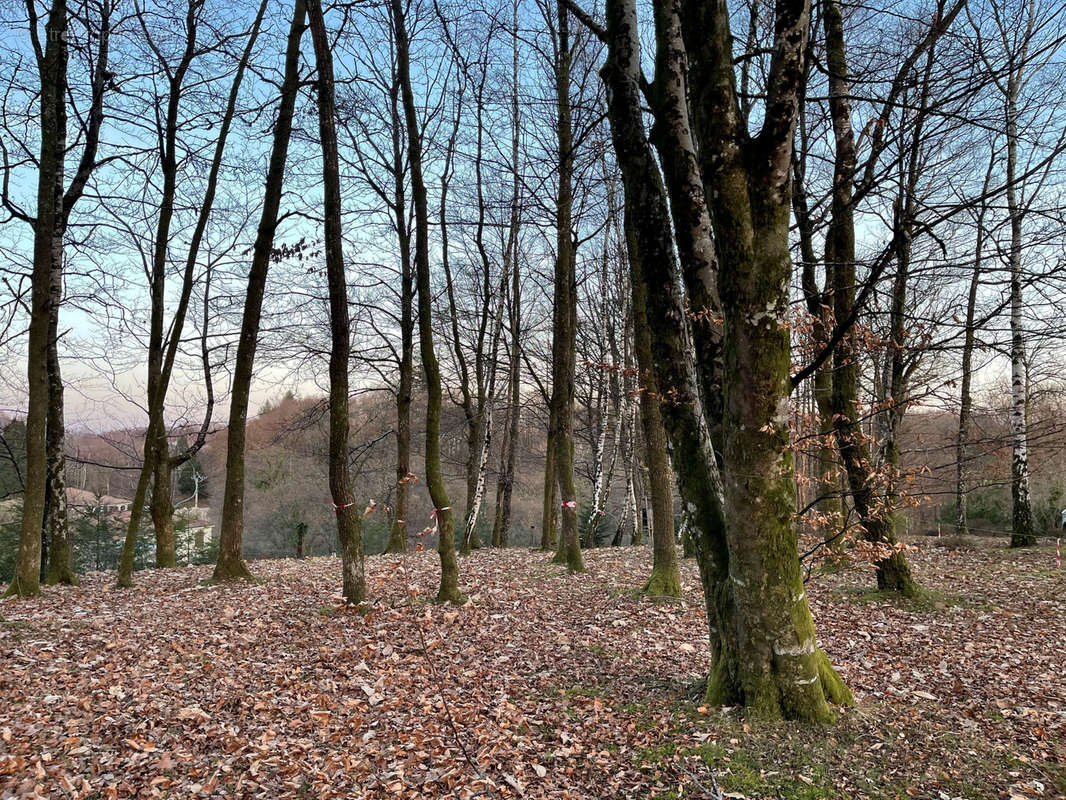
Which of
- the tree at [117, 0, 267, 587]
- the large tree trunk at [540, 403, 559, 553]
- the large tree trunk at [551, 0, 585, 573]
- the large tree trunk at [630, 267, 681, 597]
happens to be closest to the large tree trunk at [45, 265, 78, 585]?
the tree at [117, 0, 267, 587]

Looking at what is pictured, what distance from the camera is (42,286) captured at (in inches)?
311

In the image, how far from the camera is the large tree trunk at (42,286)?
777cm

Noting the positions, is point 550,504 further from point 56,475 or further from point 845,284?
point 845,284

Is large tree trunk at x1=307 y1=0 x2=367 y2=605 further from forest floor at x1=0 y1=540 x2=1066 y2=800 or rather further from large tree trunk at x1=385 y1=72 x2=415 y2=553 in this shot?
large tree trunk at x1=385 y1=72 x2=415 y2=553

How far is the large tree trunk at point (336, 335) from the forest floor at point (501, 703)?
748mm

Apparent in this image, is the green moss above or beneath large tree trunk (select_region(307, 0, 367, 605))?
beneath

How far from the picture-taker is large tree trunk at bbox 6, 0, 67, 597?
7.77 metres

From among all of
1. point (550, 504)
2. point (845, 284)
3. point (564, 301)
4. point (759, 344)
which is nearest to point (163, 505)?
point (564, 301)

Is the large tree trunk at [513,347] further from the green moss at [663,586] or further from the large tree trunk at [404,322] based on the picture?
the green moss at [663,586]

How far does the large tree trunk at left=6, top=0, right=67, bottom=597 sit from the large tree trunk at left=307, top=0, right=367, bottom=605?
3821 millimetres

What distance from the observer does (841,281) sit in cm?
663

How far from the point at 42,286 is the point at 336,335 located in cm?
402

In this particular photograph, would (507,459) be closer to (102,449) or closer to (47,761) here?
(102,449)

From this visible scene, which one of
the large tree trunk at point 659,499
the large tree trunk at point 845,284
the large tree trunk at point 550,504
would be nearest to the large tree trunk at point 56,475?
the large tree trunk at point 659,499
